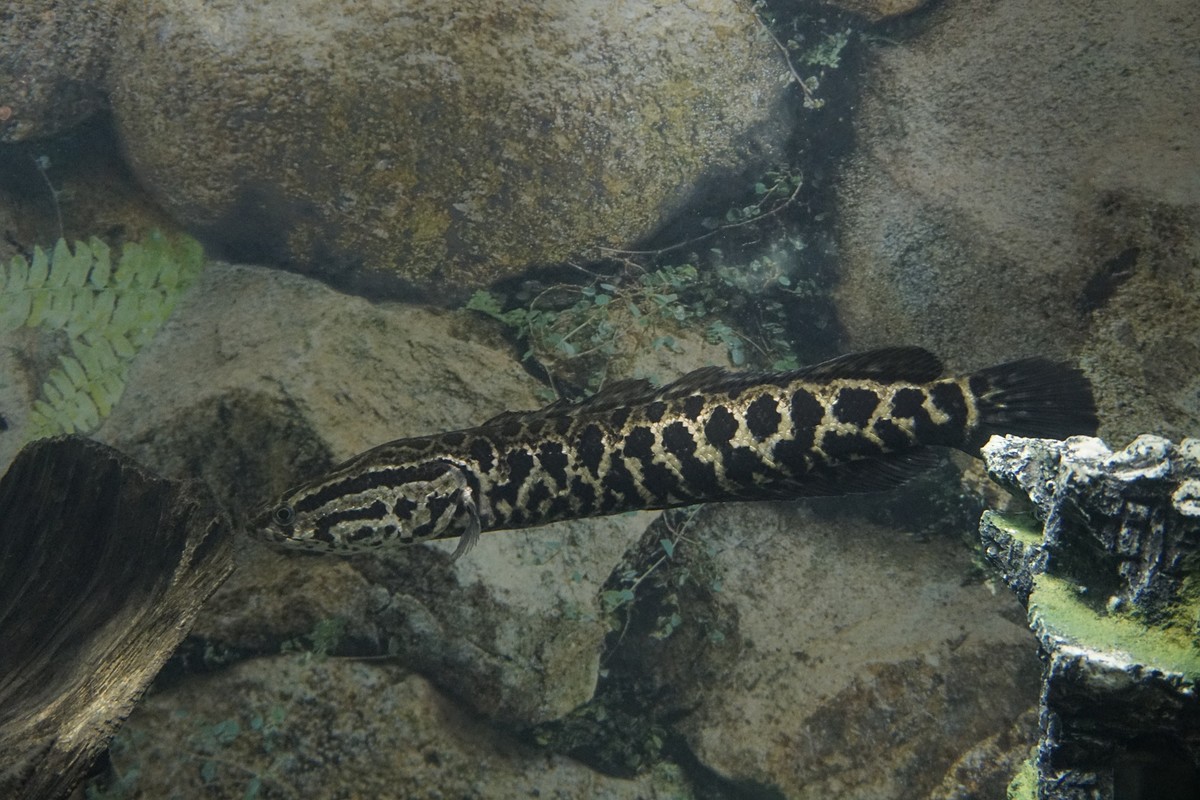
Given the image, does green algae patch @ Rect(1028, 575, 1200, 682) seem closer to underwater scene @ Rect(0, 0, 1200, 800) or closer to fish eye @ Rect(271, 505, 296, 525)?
underwater scene @ Rect(0, 0, 1200, 800)

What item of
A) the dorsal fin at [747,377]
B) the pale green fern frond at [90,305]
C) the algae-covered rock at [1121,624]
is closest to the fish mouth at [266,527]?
the dorsal fin at [747,377]

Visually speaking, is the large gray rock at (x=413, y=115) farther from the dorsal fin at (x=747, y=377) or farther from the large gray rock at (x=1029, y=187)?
the dorsal fin at (x=747, y=377)

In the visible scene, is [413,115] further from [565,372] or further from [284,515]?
[284,515]

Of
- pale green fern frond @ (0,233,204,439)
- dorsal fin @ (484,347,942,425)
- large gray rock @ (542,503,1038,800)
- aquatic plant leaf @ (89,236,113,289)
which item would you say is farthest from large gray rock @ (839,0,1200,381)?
aquatic plant leaf @ (89,236,113,289)

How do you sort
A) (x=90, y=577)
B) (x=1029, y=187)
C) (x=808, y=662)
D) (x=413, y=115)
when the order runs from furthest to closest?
(x=413, y=115), (x=1029, y=187), (x=808, y=662), (x=90, y=577)

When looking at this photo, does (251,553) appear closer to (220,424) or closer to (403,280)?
(220,424)


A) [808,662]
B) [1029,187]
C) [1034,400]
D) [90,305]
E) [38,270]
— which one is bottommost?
[808,662]

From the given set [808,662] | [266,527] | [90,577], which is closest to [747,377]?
[808,662]
